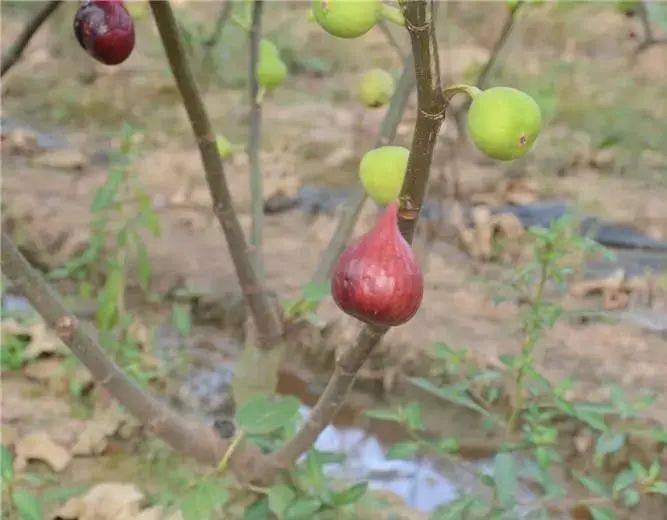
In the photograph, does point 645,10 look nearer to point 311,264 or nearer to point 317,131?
point 311,264

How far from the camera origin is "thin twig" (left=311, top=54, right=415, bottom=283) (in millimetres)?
1163

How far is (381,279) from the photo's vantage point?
1.93ft

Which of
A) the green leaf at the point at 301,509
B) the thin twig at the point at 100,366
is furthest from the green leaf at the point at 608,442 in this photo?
the thin twig at the point at 100,366

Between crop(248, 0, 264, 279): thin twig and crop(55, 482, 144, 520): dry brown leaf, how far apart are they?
406mm

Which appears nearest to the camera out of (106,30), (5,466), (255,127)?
(106,30)

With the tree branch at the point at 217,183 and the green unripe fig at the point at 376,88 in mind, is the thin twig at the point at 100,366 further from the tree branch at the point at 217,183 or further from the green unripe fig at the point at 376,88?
the green unripe fig at the point at 376,88

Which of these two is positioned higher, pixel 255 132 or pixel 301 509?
pixel 255 132

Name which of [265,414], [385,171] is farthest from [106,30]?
[265,414]

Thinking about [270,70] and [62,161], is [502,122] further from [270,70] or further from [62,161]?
[62,161]

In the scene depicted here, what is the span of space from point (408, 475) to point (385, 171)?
1.12 meters

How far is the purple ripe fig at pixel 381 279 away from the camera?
1.92ft

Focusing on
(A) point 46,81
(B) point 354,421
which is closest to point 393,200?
(B) point 354,421

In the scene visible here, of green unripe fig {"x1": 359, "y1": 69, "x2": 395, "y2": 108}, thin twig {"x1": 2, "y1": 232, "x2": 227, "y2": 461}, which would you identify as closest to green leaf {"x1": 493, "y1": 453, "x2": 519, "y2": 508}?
thin twig {"x1": 2, "y1": 232, "x2": 227, "y2": 461}

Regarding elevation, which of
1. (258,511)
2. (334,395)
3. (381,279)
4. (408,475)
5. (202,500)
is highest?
(381,279)
